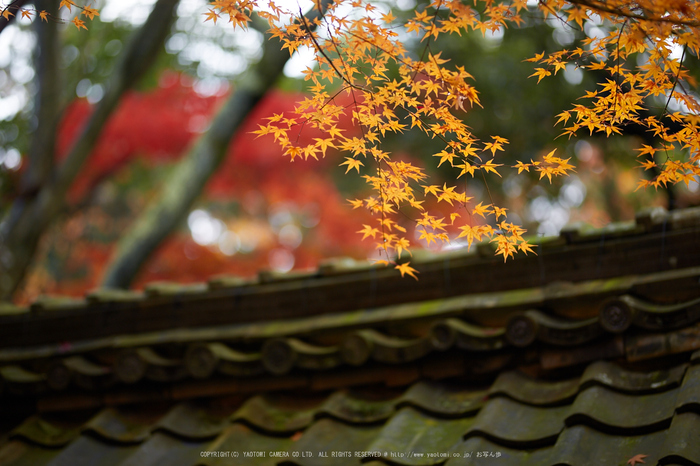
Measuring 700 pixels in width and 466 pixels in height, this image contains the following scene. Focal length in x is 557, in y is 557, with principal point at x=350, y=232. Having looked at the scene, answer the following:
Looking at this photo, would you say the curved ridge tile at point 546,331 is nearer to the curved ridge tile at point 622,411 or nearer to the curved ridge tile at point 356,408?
the curved ridge tile at point 622,411

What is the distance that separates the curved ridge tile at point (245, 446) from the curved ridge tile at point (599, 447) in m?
1.19

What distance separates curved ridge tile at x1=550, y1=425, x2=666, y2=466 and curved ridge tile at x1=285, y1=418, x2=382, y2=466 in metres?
0.83

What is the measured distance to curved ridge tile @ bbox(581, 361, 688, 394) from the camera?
7.13 ft

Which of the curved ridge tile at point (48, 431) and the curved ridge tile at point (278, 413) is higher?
the curved ridge tile at point (278, 413)

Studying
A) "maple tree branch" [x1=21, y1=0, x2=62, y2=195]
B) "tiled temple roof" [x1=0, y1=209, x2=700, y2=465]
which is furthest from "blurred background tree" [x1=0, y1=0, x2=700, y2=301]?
"tiled temple roof" [x1=0, y1=209, x2=700, y2=465]

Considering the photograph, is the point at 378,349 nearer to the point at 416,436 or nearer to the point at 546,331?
the point at 416,436

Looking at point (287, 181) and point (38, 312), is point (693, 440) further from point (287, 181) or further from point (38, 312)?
point (287, 181)

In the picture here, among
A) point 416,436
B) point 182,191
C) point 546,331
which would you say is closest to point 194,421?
point 416,436

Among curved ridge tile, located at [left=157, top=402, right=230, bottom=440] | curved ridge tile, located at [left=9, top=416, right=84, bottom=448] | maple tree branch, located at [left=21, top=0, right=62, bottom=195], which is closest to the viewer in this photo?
curved ridge tile, located at [left=157, top=402, right=230, bottom=440]

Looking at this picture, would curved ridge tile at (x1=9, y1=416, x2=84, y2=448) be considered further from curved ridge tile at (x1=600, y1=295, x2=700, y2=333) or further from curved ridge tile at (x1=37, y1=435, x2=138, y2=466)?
curved ridge tile at (x1=600, y1=295, x2=700, y2=333)

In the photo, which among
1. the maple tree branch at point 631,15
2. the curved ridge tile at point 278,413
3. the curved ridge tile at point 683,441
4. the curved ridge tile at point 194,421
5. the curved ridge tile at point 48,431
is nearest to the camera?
the maple tree branch at point 631,15

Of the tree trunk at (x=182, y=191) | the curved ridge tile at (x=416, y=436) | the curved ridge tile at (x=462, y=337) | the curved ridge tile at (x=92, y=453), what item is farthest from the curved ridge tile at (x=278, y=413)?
the tree trunk at (x=182, y=191)

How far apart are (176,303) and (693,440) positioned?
2721 mm

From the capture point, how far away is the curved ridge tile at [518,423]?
2164mm
